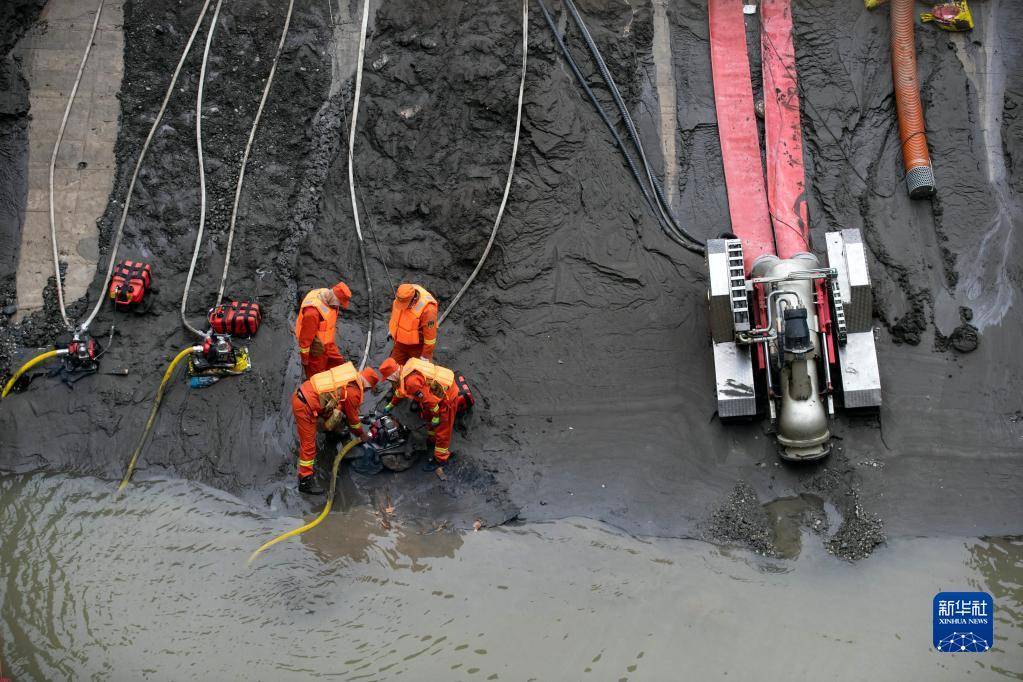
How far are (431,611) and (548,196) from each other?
14.7 feet

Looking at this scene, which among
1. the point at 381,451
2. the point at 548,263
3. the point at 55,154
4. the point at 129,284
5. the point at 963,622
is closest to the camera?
the point at 963,622

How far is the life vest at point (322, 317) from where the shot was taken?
336 inches

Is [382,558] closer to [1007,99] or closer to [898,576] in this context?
[898,576]

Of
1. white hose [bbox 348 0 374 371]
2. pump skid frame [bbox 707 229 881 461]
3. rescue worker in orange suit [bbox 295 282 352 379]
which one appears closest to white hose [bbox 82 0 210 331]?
white hose [bbox 348 0 374 371]

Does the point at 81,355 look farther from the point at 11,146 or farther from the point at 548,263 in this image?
the point at 548,263

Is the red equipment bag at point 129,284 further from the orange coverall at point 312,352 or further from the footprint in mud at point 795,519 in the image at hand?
the footprint in mud at point 795,519

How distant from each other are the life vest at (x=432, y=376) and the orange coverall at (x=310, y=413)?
43 centimetres

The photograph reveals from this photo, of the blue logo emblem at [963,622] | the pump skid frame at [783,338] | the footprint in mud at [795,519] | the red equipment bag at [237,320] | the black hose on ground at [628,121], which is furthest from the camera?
the black hose on ground at [628,121]

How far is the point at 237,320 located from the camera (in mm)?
9484

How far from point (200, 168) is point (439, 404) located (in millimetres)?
4259

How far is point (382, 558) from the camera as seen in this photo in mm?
8031

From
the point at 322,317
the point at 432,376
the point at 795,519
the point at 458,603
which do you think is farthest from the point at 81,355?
the point at 795,519

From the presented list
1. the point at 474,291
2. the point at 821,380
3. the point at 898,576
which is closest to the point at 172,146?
the point at 474,291

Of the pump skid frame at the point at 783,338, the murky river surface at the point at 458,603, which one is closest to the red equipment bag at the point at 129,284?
the murky river surface at the point at 458,603
